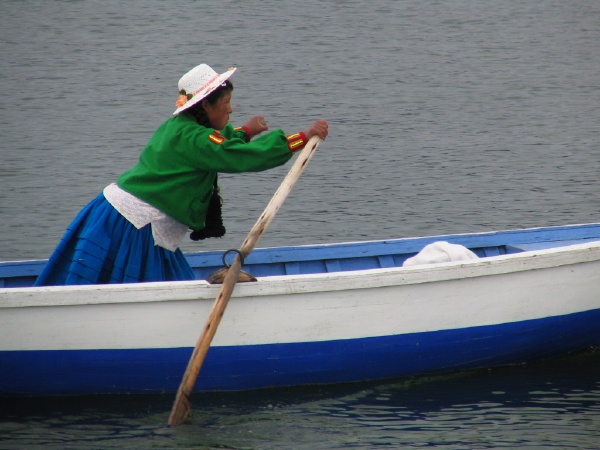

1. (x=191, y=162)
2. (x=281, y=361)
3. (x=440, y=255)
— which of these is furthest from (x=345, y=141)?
(x=191, y=162)

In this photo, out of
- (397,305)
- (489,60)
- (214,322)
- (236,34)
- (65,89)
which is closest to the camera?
(214,322)

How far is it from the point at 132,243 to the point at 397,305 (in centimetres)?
141

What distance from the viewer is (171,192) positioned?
594 centimetres

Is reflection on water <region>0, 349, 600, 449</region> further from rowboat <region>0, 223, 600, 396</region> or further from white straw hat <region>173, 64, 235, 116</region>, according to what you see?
white straw hat <region>173, 64, 235, 116</region>

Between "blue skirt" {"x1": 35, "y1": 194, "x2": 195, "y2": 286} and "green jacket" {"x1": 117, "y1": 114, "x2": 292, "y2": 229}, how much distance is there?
180mm

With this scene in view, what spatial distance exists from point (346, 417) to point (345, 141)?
7.06 m

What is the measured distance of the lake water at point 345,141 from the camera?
6.09 meters

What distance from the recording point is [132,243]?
603cm

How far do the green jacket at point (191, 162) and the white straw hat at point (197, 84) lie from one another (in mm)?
90

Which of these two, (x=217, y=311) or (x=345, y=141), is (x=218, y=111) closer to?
(x=217, y=311)

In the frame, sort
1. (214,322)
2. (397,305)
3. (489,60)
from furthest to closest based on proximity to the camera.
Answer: (489,60) → (397,305) → (214,322)

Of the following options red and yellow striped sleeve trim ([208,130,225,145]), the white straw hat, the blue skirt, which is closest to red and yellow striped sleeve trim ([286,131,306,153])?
red and yellow striped sleeve trim ([208,130,225,145])

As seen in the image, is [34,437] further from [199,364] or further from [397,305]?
[397,305]

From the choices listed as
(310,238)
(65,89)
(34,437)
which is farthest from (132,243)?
(65,89)
